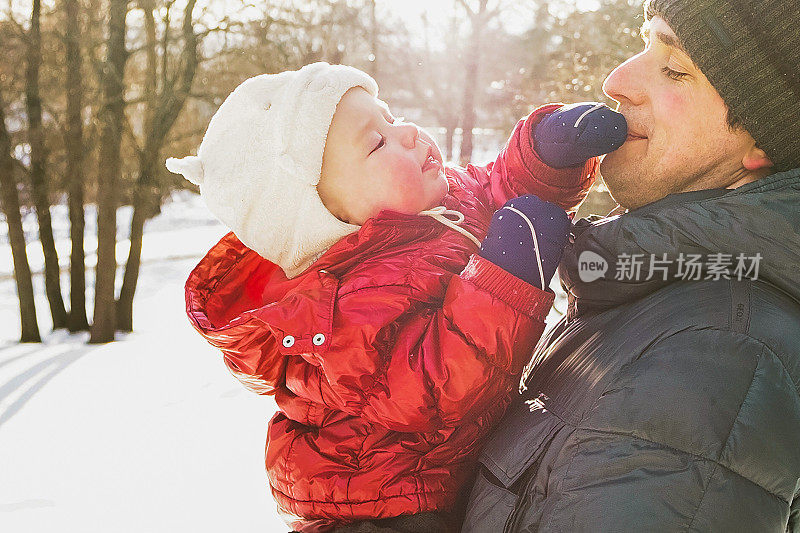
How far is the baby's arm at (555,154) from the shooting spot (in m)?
1.59

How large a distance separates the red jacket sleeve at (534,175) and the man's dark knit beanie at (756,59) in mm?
513

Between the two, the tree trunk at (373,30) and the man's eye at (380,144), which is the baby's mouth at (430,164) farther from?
the tree trunk at (373,30)

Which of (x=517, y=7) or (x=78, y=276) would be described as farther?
(x=517, y=7)

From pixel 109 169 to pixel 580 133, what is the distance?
8.91 meters

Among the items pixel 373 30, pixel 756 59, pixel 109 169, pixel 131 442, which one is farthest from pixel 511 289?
pixel 373 30

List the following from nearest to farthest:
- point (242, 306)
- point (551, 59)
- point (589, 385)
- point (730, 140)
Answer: point (589, 385), point (730, 140), point (242, 306), point (551, 59)

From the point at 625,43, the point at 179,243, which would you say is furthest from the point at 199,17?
the point at 179,243

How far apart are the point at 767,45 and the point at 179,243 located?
20.2 m

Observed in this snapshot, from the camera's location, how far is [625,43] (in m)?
5.92

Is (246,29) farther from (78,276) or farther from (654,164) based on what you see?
(654,164)

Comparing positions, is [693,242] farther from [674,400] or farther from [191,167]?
[191,167]

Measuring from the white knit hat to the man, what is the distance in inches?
27.6

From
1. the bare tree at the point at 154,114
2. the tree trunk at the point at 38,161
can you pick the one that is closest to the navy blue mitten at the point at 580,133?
the bare tree at the point at 154,114

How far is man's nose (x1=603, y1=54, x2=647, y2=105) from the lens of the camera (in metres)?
1.58
